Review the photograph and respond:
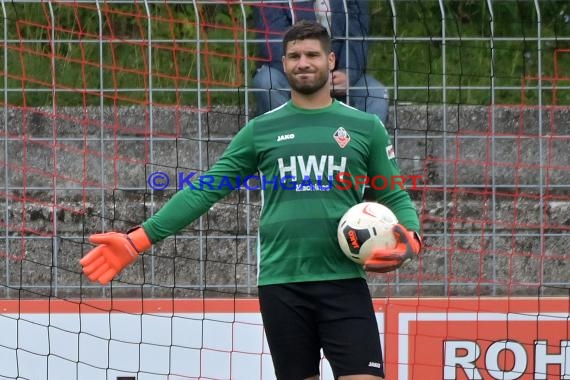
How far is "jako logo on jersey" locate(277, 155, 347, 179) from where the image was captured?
204 inches

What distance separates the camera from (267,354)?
21.7 feet

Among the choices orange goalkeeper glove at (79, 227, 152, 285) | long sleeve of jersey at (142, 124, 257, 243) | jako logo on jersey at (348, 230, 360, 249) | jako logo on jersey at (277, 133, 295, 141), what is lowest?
orange goalkeeper glove at (79, 227, 152, 285)

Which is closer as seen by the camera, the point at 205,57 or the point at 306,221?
the point at 306,221

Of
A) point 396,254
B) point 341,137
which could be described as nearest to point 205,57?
point 341,137

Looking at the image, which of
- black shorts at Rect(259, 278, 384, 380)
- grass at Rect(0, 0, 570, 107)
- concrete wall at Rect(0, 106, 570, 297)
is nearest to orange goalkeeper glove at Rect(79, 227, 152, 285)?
black shorts at Rect(259, 278, 384, 380)

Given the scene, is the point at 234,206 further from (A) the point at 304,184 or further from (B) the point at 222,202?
(A) the point at 304,184

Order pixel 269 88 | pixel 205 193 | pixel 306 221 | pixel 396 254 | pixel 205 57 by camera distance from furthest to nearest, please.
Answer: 1. pixel 205 57
2. pixel 269 88
3. pixel 205 193
4. pixel 306 221
5. pixel 396 254

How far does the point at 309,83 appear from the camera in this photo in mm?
5191

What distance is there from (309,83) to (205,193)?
0.62 m

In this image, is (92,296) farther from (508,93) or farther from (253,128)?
(508,93)

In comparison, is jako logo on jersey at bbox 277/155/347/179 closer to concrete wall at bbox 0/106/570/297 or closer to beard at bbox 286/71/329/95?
beard at bbox 286/71/329/95

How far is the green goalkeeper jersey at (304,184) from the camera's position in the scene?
5188 mm

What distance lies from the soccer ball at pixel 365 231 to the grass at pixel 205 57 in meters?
1.72

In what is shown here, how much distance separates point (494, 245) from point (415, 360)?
0.76 metres
